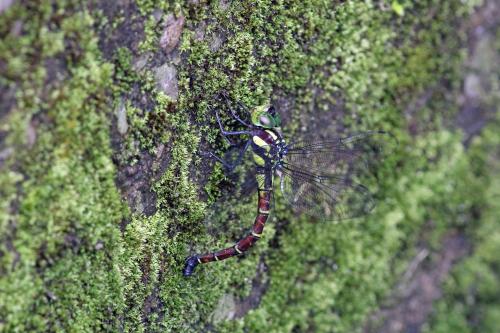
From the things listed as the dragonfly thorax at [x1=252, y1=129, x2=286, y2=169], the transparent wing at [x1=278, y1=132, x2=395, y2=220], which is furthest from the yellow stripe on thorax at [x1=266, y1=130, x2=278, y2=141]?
the transparent wing at [x1=278, y1=132, x2=395, y2=220]

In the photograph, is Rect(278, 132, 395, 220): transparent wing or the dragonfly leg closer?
the dragonfly leg

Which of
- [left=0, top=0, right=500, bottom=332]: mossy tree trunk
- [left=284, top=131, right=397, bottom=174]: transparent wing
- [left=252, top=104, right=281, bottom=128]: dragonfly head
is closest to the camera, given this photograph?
[left=0, top=0, right=500, bottom=332]: mossy tree trunk

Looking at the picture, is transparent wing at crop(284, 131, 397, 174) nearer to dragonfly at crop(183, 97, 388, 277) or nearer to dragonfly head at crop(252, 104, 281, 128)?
dragonfly at crop(183, 97, 388, 277)

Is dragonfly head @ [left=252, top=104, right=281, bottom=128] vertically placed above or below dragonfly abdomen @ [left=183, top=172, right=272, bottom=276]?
above

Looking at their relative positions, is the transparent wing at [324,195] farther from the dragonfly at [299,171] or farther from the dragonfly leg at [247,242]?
the dragonfly leg at [247,242]

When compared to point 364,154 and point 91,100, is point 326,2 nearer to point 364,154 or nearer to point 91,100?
point 364,154

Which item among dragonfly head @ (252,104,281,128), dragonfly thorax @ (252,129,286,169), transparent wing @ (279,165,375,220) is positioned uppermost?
dragonfly head @ (252,104,281,128)

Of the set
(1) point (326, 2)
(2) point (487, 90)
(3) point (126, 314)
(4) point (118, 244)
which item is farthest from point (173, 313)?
(2) point (487, 90)

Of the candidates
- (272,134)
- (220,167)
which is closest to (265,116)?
(272,134)
